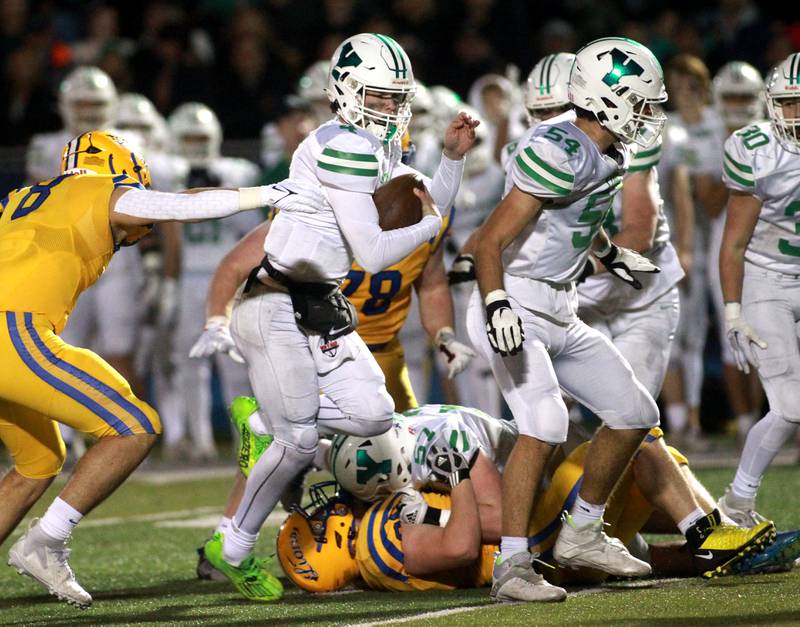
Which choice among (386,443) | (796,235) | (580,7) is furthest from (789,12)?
(386,443)

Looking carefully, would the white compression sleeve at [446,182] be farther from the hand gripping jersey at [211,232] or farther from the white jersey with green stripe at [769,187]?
the hand gripping jersey at [211,232]

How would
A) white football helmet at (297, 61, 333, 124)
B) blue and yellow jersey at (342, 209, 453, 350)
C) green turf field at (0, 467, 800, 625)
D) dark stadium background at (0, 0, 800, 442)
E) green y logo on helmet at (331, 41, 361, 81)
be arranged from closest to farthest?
green turf field at (0, 467, 800, 625) → green y logo on helmet at (331, 41, 361, 81) → blue and yellow jersey at (342, 209, 453, 350) → white football helmet at (297, 61, 333, 124) → dark stadium background at (0, 0, 800, 442)

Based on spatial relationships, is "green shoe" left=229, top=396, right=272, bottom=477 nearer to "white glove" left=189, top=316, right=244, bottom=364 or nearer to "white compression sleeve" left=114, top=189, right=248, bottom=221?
"white glove" left=189, top=316, right=244, bottom=364

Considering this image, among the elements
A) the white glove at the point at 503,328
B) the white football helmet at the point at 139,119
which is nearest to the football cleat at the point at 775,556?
the white glove at the point at 503,328

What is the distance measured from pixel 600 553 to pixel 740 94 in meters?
4.20

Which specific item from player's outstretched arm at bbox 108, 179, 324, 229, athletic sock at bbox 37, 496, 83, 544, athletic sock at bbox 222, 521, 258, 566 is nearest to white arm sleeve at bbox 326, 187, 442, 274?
player's outstretched arm at bbox 108, 179, 324, 229

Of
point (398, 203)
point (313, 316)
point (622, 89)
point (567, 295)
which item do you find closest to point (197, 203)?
point (313, 316)

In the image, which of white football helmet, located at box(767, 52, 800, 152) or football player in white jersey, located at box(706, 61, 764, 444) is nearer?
white football helmet, located at box(767, 52, 800, 152)

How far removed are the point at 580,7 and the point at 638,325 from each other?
672 centimetres

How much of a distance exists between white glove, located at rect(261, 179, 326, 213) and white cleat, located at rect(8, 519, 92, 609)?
1.18 metres

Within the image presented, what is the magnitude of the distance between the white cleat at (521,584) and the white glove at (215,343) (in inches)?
43.5

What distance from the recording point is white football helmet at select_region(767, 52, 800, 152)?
17.0ft

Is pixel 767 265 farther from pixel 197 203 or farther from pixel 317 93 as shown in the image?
pixel 317 93

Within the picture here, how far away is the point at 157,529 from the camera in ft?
21.2
